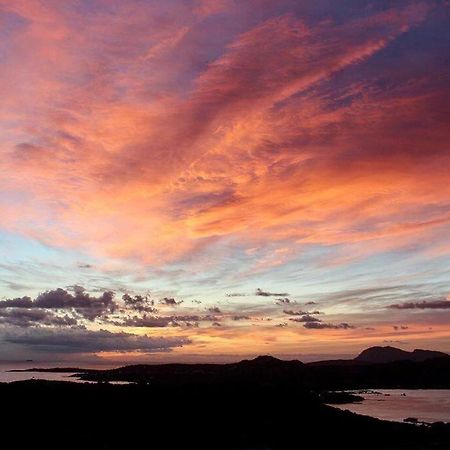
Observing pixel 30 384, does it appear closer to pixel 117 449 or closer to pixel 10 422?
pixel 10 422

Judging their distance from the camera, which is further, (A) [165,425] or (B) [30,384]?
(B) [30,384]

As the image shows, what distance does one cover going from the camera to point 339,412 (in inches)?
3381

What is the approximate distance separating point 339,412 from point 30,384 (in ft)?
164

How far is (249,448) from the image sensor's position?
59.7 m

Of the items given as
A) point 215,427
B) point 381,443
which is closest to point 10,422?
point 215,427

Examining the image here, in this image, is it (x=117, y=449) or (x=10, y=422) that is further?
(x=10, y=422)

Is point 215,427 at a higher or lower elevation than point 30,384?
lower

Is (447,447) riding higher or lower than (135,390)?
lower

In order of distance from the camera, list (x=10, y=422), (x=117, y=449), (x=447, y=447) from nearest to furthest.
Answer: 1. (x=117, y=449)
2. (x=10, y=422)
3. (x=447, y=447)

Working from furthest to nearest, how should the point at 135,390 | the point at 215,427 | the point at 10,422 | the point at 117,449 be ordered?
the point at 135,390 → the point at 215,427 → the point at 10,422 → the point at 117,449

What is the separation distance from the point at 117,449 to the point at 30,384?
29.9 m

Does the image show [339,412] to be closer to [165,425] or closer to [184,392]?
[184,392]

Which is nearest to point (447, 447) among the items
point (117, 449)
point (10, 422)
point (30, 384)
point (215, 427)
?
point (215, 427)

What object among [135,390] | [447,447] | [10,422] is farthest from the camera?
[135,390]
